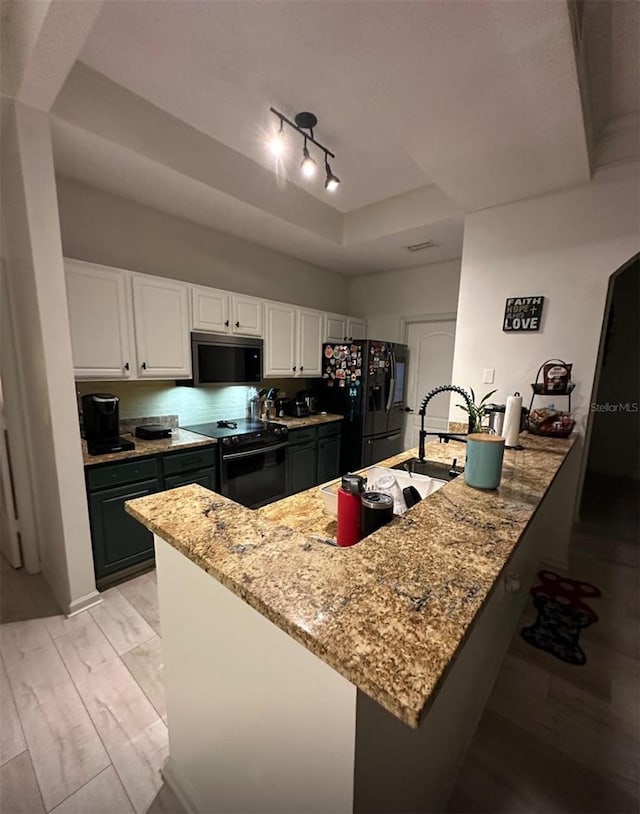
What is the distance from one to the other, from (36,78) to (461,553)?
2.45m

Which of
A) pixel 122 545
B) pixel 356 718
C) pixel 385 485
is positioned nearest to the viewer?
pixel 356 718

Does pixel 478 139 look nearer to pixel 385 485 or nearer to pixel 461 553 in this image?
pixel 385 485

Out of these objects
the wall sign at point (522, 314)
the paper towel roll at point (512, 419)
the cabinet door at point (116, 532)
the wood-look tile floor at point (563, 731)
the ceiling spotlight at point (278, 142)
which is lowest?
the wood-look tile floor at point (563, 731)

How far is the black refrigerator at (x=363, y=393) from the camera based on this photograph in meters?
3.60

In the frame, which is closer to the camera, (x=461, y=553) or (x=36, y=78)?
(x=461, y=553)

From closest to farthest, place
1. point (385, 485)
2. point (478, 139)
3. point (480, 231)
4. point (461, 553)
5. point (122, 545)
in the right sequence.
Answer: point (461, 553) → point (385, 485) → point (478, 139) → point (122, 545) → point (480, 231)

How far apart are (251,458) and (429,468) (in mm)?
1613

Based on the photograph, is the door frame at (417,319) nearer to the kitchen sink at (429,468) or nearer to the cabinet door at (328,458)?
the cabinet door at (328,458)

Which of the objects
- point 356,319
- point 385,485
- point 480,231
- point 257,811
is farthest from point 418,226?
point 257,811

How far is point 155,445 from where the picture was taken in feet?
7.91

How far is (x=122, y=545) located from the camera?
2.22m

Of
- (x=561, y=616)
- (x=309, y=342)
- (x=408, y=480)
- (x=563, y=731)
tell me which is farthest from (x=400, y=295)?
(x=563, y=731)

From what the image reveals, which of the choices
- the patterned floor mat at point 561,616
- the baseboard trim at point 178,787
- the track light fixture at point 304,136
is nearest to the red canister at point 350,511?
the baseboard trim at point 178,787

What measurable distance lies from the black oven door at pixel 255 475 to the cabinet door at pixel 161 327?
83 cm
